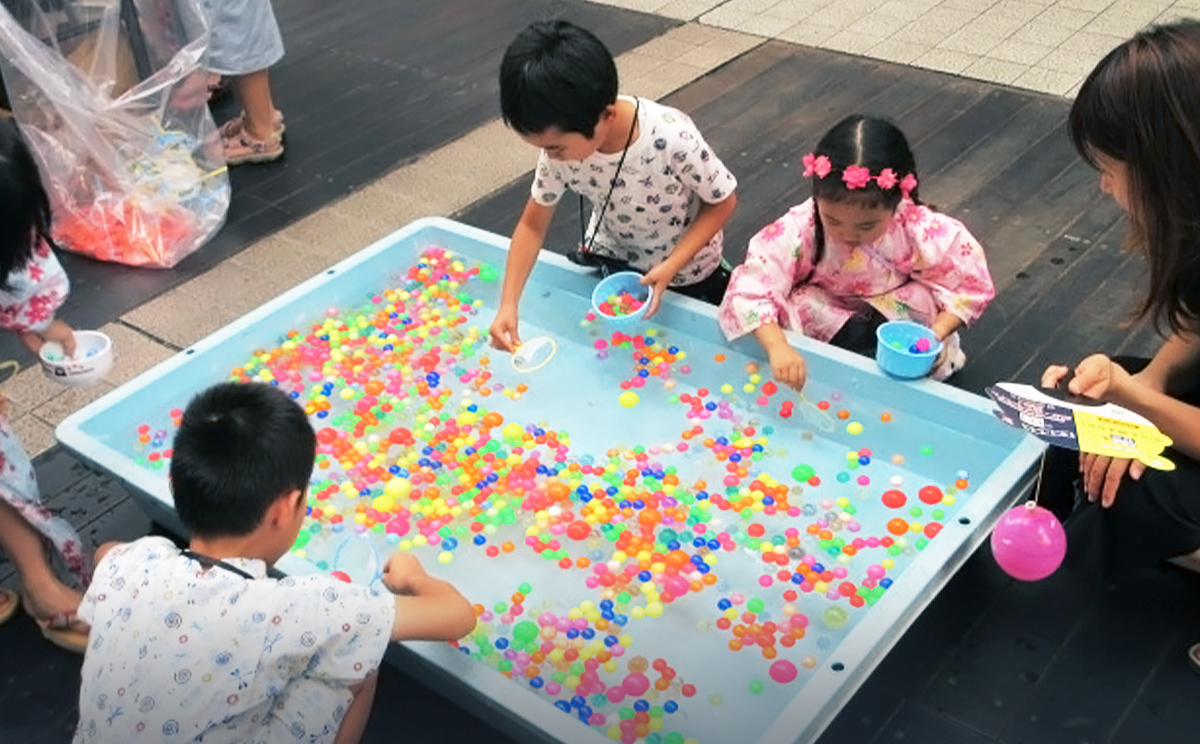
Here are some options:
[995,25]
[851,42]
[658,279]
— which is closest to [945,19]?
[995,25]

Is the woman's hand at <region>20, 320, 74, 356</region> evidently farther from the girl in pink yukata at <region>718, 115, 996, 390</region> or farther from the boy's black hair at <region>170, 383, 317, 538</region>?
the girl in pink yukata at <region>718, 115, 996, 390</region>

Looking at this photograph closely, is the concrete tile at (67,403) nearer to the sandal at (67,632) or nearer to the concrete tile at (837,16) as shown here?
the sandal at (67,632)

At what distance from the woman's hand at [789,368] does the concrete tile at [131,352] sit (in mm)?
1328


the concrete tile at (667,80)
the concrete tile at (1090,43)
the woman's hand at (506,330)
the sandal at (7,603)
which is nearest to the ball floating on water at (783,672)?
the woman's hand at (506,330)

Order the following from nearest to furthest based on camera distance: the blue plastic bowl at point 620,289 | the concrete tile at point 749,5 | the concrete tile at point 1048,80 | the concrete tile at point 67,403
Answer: the blue plastic bowl at point 620,289 → the concrete tile at point 67,403 → the concrete tile at point 1048,80 → the concrete tile at point 749,5

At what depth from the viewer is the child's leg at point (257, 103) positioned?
322cm

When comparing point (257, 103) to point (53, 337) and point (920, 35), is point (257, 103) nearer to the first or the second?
point (53, 337)

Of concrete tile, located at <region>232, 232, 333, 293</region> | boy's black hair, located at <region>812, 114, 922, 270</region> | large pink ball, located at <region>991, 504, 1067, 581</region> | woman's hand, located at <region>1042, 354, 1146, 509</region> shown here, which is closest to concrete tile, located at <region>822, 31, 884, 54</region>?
concrete tile, located at <region>232, 232, 333, 293</region>

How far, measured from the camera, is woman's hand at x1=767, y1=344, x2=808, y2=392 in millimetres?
1912

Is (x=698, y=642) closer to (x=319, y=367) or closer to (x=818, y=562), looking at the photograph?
(x=818, y=562)

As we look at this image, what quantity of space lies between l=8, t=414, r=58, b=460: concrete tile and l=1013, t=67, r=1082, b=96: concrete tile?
8.89 ft

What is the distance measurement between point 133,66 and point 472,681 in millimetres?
2155

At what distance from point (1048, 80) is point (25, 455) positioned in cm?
289

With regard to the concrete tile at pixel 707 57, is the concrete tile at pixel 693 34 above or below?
below
